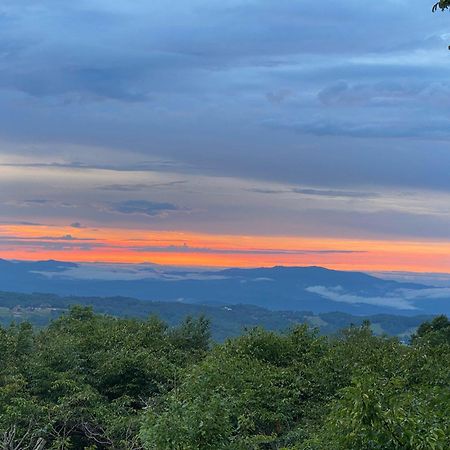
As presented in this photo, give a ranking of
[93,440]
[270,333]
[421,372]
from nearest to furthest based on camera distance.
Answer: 1. [421,372]
2. [93,440]
3. [270,333]

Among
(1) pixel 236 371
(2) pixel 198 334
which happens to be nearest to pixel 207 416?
(1) pixel 236 371

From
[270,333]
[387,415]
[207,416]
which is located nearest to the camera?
[387,415]

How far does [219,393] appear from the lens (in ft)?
70.2

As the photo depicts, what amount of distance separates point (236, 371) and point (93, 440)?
24.4 feet

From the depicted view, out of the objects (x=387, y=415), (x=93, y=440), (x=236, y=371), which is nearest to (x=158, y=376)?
(x=93, y=440)

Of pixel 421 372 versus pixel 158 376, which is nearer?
pixel 421 372

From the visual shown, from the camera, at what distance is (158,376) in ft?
105

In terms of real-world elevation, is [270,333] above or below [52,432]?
above

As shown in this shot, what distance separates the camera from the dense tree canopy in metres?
13.9

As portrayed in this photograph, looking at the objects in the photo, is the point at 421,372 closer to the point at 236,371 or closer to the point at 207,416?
the point at 236,371

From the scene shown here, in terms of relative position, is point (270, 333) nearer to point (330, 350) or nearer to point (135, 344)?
point (330, 350)

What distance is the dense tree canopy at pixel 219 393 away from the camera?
1390 cm

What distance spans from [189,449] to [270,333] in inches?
724

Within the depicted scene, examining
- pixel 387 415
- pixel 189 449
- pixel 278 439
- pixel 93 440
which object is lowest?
pixel 93 440
